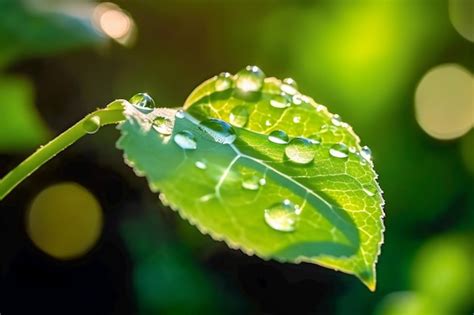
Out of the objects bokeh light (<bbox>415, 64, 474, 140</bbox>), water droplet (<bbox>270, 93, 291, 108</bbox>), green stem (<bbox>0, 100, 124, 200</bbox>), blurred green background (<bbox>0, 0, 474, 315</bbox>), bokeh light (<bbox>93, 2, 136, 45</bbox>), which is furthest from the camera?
bokeh light (<bbox>415, 64, 474, 140</bbox>)

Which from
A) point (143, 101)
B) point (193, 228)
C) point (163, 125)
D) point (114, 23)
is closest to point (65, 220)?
point (193, 228)

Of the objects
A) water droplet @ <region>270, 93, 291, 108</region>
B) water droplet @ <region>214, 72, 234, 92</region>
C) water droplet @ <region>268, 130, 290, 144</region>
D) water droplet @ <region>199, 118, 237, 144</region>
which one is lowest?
water droplet @ <region>199, 118, 237, 144</region>

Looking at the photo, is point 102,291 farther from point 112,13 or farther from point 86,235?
point 112,13

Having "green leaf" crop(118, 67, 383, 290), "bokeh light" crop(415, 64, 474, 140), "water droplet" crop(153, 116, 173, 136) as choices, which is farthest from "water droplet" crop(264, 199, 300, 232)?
"bokeh light" crop(415, 64, 474, 140)

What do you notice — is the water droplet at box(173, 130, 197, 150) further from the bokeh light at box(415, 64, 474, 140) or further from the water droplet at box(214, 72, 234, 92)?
the bokeh light at box(415, 64, 474, 140)

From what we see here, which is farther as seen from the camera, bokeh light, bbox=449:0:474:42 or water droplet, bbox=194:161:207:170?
bokeh light, bbox=449:0:474:42

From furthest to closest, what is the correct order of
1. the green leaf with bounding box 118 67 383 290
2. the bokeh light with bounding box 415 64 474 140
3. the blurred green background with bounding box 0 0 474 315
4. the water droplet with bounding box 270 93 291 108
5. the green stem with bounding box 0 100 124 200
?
1. the bokeh light with bounding box 415 64 474 140
2. the blurred green background with bounding box 0 0 474 315
3. the water droplet with bounding box 270 93 291 108
4. the green stem with bounding box 0 100 124 200
5. the green leaf with bounding box 118 67 383 290

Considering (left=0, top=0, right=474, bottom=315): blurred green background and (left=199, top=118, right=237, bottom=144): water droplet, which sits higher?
(left=199, top=118, right=237, bottom=144): water droplet
